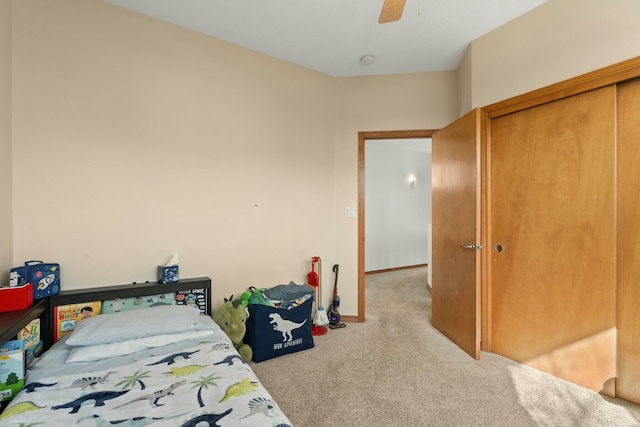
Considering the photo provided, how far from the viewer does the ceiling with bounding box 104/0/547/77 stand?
7.02 feet

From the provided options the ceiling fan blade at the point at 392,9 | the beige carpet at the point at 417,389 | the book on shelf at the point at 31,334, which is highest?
the ceiling fan blade at the point at 392,9

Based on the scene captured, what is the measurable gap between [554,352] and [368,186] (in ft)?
13.6

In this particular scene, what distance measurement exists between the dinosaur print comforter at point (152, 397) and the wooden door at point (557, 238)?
2.05m

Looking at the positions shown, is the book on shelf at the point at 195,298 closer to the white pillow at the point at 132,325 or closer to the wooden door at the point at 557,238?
the white pillow at the point at 132,325

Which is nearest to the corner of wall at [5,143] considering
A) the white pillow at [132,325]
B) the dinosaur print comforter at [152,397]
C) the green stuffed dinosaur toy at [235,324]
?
the white pillow at [132,325]

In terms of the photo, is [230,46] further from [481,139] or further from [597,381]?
[597,381]

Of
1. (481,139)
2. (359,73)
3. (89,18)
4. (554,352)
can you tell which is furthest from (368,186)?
(89,18)

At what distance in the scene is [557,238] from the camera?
2100 mm

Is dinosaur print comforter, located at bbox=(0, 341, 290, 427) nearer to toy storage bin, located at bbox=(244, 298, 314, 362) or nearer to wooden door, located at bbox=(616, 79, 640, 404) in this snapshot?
toy storage bin, located at bbox=(244, 298, 314, 362)

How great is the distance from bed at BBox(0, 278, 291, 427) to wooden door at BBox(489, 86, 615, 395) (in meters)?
2.05

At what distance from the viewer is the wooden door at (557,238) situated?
1.90 meters

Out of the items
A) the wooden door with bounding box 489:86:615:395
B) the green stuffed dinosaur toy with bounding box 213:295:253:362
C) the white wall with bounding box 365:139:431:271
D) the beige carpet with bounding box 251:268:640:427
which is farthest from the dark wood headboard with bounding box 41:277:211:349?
the white wall with bounding box 365:139:431:271

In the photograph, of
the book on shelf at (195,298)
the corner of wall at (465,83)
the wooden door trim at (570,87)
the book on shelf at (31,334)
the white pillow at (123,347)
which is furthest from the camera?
the corner of wall at (465,83)

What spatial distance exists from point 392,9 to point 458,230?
1817mm
